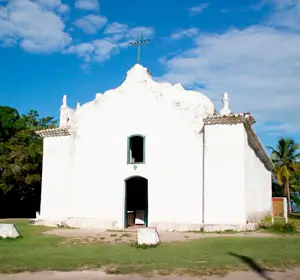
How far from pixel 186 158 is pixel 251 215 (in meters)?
3.72

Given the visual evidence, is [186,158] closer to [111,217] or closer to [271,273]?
[111,217]

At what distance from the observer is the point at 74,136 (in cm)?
1806

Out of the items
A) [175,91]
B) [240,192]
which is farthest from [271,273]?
[175,91]

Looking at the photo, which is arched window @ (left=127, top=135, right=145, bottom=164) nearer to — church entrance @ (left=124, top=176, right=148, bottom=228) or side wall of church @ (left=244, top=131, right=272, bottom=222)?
church entrance @ (left=124, top=176, right=148, bottom=228)

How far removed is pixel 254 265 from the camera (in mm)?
7680

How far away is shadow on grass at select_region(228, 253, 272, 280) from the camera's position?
6.97m

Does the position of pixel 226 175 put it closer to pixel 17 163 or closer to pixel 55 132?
pixel 55 132

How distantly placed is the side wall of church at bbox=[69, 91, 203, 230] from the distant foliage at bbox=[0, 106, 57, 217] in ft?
22.1

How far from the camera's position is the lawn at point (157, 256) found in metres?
7.53

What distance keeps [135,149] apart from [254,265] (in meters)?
11.9

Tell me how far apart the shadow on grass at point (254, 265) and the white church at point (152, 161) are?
5.54 metres

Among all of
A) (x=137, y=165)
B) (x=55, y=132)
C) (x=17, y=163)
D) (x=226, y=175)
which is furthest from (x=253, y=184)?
(x=17, y=163)

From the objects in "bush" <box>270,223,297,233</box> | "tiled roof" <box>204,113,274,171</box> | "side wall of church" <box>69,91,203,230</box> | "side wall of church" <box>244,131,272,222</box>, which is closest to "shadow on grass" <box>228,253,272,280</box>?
"bush" <box>270,223,297,233</box>

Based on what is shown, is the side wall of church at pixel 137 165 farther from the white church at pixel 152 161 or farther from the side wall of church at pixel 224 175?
the side wall of church at pixel 224 175
